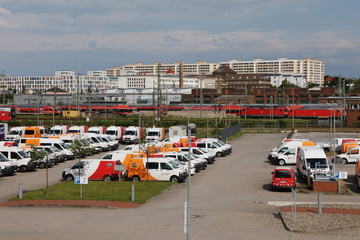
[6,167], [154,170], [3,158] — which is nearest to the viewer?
[154,170]

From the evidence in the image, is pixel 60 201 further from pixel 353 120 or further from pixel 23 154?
pixel 353 120

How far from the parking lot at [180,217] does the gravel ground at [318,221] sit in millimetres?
351

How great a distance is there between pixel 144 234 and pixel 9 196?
1229cm

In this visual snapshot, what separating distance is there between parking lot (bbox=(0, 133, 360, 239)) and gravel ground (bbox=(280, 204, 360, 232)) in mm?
351

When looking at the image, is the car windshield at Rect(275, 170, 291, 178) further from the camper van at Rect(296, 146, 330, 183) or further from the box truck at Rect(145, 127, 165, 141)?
the box truck at Rect(145, 127, 165, 141)

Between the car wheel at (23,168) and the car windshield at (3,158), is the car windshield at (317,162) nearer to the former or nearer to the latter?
the car wheel at (23,168)

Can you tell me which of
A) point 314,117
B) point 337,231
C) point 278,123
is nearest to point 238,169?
point 337,231

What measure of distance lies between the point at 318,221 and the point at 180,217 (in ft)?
19.3

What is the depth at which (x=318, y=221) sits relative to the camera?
21000 millimetres

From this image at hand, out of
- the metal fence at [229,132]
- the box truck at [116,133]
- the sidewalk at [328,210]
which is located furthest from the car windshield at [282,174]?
the box truck at [116,133]

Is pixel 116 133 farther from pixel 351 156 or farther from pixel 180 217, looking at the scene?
pixel 180 217

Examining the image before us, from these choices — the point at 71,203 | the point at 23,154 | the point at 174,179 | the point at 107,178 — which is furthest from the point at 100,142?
the point at 71,203

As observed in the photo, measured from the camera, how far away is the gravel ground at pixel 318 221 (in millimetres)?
19938

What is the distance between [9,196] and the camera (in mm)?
28297
